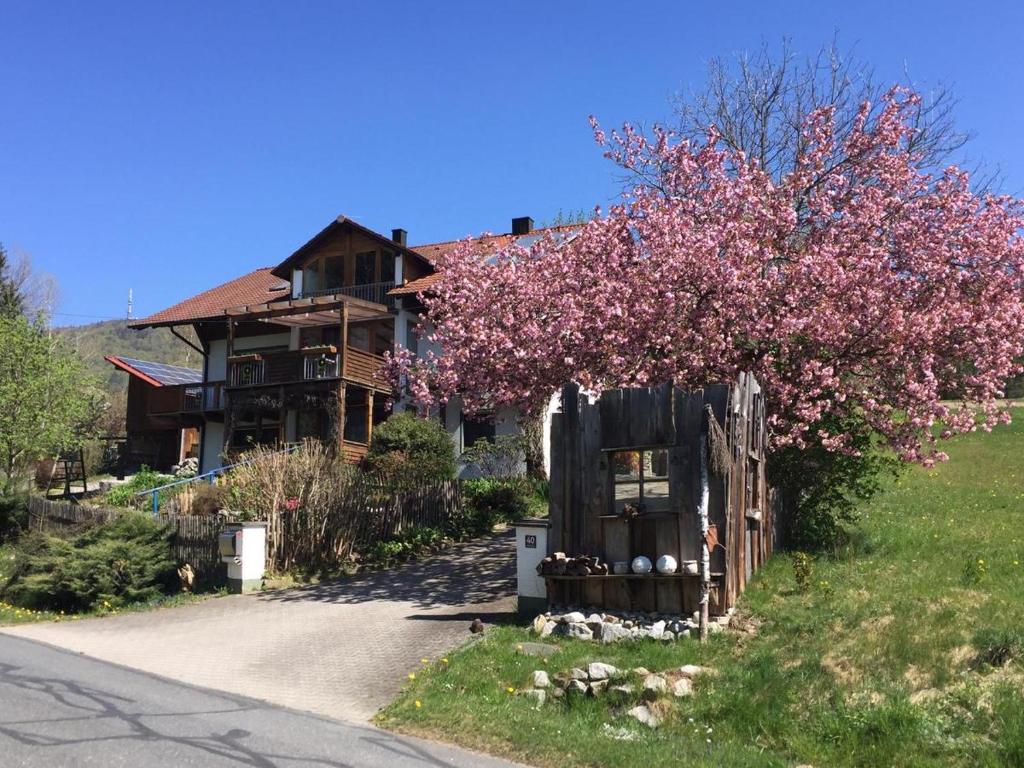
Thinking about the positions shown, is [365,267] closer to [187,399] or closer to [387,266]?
[387,266]

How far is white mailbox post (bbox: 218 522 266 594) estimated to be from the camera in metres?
15.3

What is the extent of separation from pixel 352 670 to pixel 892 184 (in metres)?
12.0

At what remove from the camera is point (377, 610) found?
42.1 ft

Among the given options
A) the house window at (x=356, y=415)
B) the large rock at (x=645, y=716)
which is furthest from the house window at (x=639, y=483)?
the house window at (x=356, y=415)

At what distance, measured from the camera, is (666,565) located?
10109mm

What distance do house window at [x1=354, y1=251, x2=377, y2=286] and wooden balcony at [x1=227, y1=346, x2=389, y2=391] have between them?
3178 mm

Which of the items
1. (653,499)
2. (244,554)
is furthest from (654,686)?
(244,554)

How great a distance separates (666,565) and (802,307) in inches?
215

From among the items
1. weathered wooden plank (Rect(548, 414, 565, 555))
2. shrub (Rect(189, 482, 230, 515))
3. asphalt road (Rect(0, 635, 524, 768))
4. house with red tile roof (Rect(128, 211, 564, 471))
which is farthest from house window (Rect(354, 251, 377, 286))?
asphalt road (Rect(0, 635, 524, 768))

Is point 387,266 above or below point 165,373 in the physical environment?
above

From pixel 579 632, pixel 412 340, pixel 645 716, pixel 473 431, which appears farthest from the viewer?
pixel 412 340

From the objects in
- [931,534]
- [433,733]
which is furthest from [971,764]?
[931,534]

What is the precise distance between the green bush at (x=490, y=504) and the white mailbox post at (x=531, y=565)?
8.00 meters

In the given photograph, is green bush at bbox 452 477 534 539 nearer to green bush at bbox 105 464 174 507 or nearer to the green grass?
green bush at bbox 105 464 174 507
